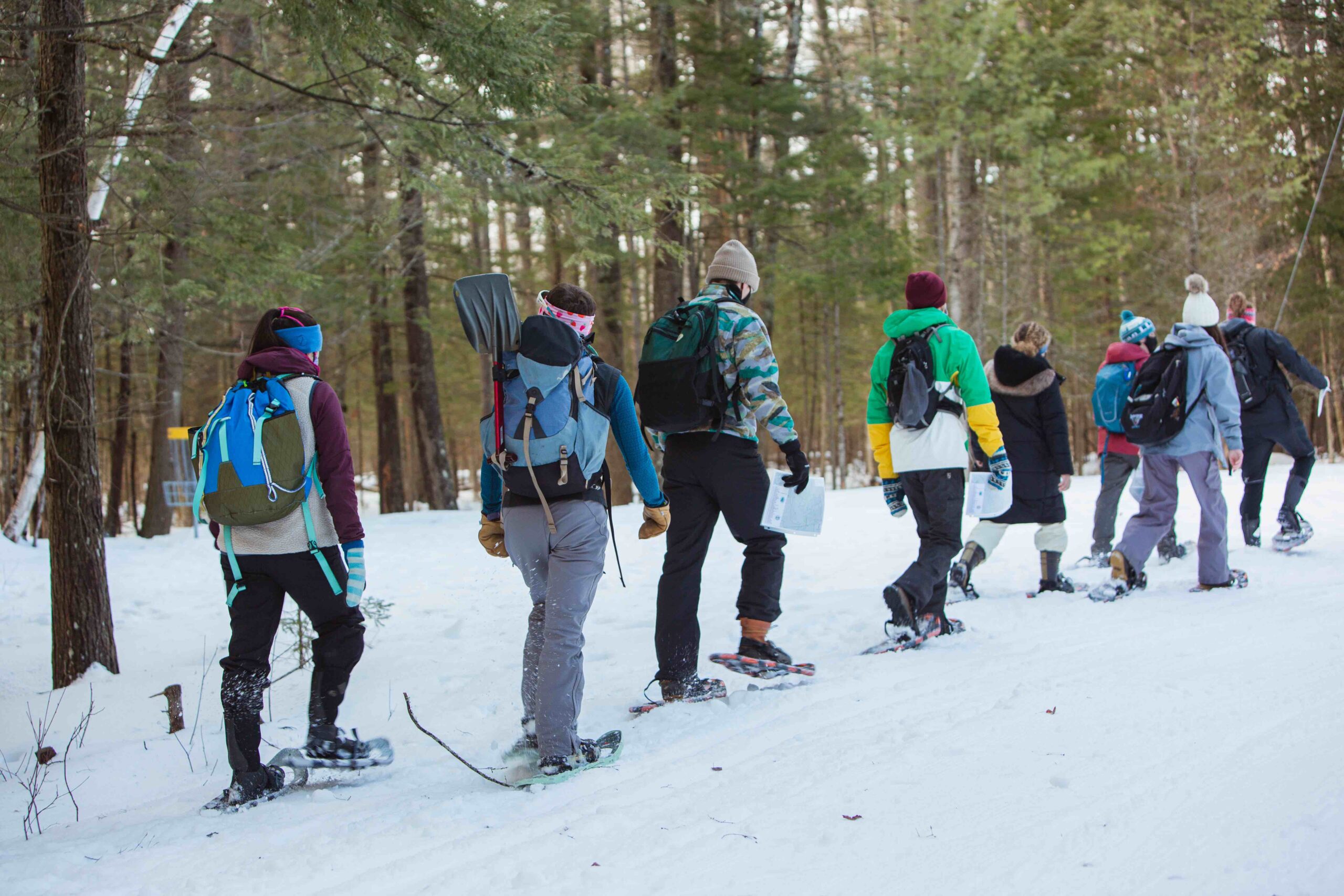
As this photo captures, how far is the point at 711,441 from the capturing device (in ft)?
14.8

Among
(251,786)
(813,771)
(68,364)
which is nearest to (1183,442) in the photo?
(813,771)

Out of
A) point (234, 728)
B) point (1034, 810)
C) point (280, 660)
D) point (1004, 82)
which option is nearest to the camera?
point (1034, 810)

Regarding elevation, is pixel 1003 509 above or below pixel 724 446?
below

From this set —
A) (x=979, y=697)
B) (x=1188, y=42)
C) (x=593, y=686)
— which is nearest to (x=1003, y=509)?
(x=979, y=697)

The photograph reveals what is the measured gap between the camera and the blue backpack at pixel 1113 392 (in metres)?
7.82

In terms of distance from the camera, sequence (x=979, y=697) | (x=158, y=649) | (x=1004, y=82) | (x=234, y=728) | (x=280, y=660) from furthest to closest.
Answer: (x=1004, y=82)
(x=158, y=649)
(x=280, y=660)
(x=979, y=697)
(x=234, y=728)

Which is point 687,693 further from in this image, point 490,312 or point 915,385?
point 915,385

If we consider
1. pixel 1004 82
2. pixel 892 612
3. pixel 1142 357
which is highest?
pixel 1004 82

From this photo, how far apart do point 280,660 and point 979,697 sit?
4.82 meters

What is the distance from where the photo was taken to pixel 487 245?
21.4m

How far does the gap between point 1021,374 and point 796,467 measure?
3.30 m

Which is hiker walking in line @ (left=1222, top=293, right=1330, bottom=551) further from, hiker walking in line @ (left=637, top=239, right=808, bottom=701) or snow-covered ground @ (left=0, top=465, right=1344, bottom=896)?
hiker walking in line @ (left=637, top=239, right=808, bottom=701)

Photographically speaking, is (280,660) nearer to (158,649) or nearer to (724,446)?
(158,649)

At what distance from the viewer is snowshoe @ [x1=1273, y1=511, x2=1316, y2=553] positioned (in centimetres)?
815
